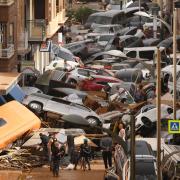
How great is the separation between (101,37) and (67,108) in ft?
102

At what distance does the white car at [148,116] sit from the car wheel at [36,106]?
368 cm

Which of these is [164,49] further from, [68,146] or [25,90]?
[68,146]

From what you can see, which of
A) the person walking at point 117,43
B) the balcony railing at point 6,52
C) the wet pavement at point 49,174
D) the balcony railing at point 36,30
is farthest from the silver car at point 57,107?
the person walking at point 117,43

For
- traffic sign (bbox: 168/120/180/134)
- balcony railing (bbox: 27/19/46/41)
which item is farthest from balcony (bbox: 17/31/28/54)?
traffic sign (bbox: 168/120/180/134)

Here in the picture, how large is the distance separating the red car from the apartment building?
590 cm

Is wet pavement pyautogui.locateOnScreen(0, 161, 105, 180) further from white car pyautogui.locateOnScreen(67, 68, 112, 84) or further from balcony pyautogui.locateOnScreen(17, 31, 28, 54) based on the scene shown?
white car pyautogui.locateOnScreen(67, 68, 112, 84)

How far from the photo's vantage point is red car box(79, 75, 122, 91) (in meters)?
→ 42.1

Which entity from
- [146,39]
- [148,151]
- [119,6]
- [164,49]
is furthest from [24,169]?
Answer: [119,6]

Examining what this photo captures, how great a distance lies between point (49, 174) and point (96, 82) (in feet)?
56.0

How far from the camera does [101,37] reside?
64688mm

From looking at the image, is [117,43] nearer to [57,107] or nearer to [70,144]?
[57,107]

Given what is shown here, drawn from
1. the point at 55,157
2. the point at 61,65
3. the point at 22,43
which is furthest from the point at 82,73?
the point at 55,157

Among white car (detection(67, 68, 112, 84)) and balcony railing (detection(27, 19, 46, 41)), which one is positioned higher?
balcony railing (detection(27, 19, 46, 41))

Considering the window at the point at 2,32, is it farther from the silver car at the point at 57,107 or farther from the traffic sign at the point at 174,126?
the traffic sign at the point at 174,126
